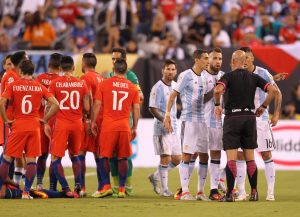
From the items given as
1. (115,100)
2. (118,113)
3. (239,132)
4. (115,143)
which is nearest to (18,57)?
(115,100)

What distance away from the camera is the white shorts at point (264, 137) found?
624 inches

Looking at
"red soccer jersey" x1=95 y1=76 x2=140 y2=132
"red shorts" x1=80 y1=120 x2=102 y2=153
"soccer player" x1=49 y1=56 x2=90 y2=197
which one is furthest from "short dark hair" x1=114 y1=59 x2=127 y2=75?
"red shorts" x1=80 y1=120 x2=102 y2=153

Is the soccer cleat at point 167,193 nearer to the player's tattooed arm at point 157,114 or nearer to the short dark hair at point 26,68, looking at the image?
the player's tattooed arm at point 157,114

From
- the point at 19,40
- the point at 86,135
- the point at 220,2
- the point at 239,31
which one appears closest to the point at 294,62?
the point at 239,31

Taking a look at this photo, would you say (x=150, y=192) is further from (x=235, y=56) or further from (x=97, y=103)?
(x=235, y=56)

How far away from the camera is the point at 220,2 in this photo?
28.8 metres

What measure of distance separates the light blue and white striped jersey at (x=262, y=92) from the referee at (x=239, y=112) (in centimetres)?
82

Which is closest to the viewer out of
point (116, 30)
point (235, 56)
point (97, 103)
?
point (235, 56)

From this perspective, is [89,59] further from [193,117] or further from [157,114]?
[193,117]

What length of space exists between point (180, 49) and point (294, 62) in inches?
117

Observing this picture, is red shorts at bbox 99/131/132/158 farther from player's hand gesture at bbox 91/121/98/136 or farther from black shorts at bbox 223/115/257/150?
black shorts at bbox 223/115/257/150

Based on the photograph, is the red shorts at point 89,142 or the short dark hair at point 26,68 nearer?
the short dark hair at point 26,68

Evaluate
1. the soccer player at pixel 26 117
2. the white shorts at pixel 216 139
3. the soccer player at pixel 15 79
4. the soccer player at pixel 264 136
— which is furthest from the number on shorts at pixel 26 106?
the soccer player at pixel 264 136

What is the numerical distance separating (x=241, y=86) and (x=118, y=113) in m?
2.22
